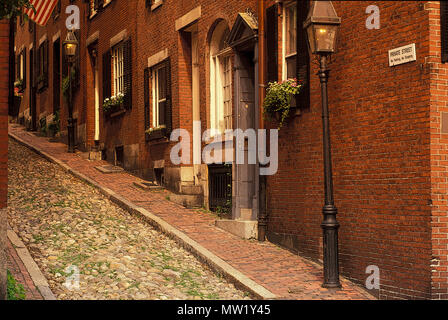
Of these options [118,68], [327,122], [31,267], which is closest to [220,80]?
[327,122]

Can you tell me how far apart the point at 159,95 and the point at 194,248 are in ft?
Answer: 24.8

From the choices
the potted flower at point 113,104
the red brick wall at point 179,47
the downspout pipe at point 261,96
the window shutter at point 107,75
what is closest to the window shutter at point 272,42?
the downspout pipe at point 261,96

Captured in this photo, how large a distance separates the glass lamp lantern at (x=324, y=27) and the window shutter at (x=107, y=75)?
12972 millimetres

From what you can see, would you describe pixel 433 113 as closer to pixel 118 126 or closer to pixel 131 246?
pixel 131 246

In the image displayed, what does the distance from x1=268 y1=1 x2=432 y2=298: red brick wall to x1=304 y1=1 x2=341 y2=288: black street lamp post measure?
521 mm

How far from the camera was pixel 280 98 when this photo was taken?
11500mm

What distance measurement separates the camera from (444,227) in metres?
8.35

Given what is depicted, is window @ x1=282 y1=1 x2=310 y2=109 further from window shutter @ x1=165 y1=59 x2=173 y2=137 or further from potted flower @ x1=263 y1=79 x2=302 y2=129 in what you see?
window shutter @ x1=165 y1=59 x2=173 y2=137

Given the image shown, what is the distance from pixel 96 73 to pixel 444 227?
17.1 metres

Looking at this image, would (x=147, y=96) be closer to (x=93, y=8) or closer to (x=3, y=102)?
(x=93, y=8)

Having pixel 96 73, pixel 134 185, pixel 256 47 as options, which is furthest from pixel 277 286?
pixel 96 73

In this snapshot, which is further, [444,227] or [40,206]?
[40,206]

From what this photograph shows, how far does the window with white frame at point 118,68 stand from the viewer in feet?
68.6

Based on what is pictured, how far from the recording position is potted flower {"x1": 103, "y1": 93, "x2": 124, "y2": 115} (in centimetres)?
2037
